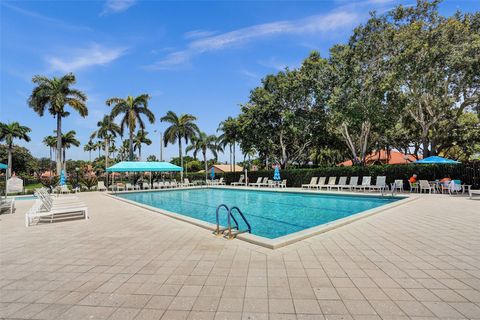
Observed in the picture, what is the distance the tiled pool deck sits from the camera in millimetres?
2783

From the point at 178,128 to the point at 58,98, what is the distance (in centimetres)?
1301

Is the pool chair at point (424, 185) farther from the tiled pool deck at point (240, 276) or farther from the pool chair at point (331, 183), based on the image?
the tiled pool deck at point (240, 276)

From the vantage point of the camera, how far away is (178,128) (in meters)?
33.3

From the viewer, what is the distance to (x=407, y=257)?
4.28 meters

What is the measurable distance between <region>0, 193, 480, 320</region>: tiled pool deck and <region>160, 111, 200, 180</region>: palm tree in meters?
27.7

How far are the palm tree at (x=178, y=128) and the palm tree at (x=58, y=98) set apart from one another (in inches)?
384

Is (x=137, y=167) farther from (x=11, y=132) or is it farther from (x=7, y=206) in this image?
(x=11, y=132)

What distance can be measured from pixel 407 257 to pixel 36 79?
31.4m

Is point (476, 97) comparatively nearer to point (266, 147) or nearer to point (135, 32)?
point (266, 147)

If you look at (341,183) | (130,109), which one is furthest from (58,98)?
(341,183)

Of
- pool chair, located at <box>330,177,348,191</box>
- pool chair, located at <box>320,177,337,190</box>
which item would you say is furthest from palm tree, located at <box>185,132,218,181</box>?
pool chair, located at <box>330,177,348,191</box>

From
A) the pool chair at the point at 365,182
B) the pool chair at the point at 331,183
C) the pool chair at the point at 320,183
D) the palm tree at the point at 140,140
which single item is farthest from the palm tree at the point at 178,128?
the pool chair at the point at 365,182

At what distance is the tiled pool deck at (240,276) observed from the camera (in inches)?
110

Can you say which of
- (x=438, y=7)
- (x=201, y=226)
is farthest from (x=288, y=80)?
(x=201, y=226)
